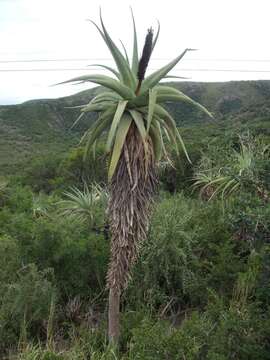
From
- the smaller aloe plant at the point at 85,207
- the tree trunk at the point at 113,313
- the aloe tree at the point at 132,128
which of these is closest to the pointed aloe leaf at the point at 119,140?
the aloe tree at the point at 132,128

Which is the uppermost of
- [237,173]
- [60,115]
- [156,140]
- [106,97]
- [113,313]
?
[106,97]

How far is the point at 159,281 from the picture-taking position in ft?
29.5

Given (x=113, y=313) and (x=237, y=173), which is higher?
(x=237, y=173)

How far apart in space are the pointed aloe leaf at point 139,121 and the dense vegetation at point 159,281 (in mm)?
934

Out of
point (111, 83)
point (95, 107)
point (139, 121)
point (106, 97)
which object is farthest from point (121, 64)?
point (139, 121)

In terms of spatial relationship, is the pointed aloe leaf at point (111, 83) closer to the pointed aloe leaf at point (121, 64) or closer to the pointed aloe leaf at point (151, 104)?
the pointed aloe leaf at point (121, 64)

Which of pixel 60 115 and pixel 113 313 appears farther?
pixel 60 115

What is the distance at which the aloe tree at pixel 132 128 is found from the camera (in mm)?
5449

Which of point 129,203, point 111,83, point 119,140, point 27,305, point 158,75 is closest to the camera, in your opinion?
point 119,140

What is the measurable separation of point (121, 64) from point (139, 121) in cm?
80

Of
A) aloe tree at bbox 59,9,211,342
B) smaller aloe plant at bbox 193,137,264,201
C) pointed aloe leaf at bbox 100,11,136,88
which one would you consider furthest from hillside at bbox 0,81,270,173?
pointed aloe leaf at bbox 100,11,136,88

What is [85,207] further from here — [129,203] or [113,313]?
[129,203]

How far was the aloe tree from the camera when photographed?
5449mm

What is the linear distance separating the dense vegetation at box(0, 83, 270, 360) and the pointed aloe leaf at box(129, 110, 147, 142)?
93 centimetres
